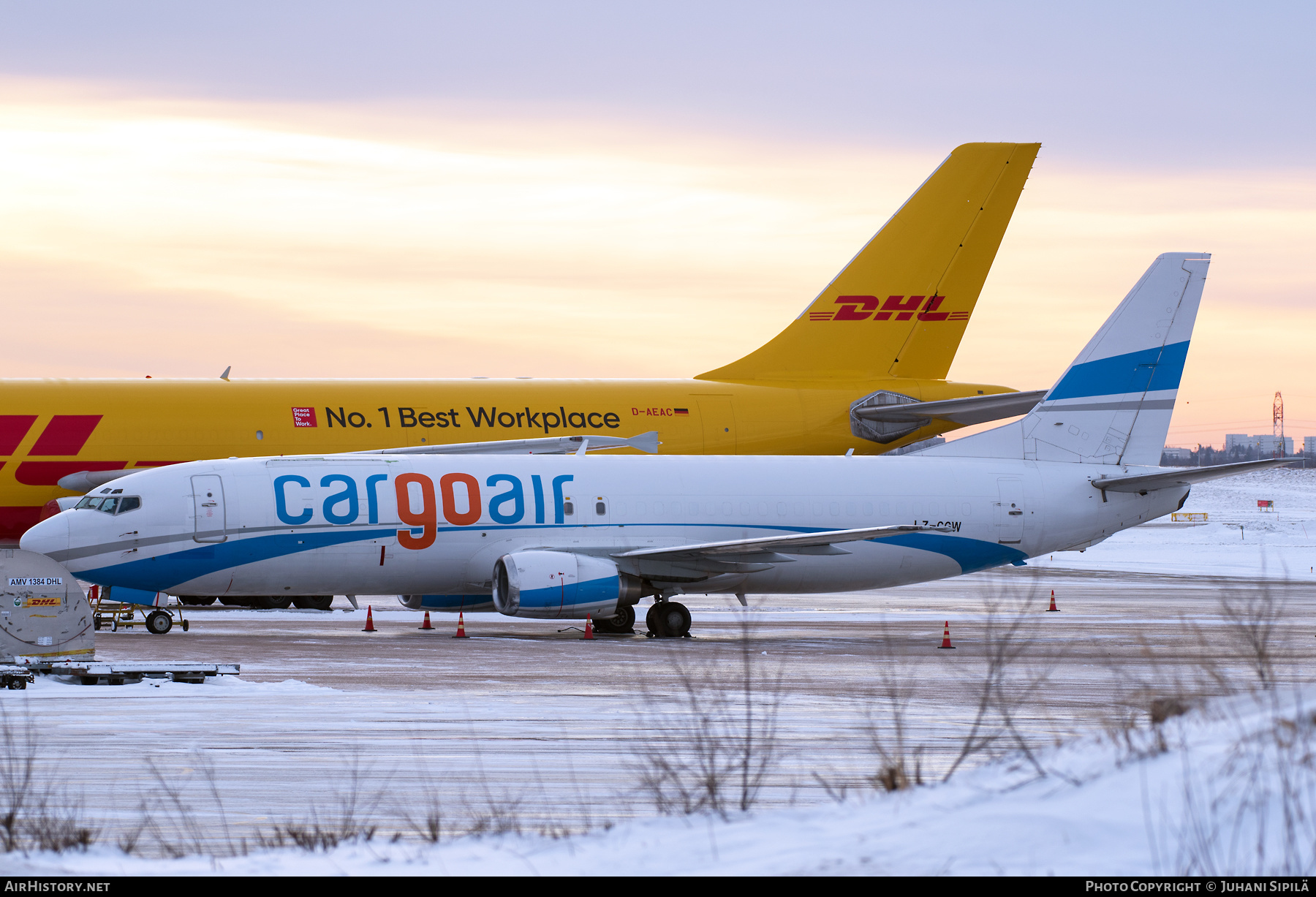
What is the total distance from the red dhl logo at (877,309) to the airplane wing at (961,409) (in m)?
3.12

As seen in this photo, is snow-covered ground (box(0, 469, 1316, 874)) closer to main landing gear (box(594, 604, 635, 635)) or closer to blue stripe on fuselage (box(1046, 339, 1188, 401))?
main landing gear (box(594, 604, 635, 635))

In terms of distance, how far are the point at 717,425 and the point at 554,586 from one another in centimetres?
1224

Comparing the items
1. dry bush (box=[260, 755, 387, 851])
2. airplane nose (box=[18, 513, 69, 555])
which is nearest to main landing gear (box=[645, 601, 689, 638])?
airplane nose (box=[18, 513, 69, 555])

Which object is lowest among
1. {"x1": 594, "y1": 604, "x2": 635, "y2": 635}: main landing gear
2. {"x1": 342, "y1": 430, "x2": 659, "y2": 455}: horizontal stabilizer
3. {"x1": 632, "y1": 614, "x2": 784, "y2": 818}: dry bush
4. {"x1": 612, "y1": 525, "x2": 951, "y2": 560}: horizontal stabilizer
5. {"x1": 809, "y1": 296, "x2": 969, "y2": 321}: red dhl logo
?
{"x1": 594, "y1": 604, "x2": 635, "y2": 635}: main landing gear

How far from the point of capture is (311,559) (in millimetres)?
29094

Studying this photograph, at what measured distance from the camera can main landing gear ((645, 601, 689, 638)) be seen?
30.1 meters

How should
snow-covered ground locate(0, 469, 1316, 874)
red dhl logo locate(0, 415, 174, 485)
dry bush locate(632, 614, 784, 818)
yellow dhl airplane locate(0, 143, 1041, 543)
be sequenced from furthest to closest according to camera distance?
yellow dhl airplane locate(0, 143, 1041, 543)
red dhl logo locate(0, 415, 174, 485)
dry bush locate(632, 614, 784, 818)
snow-covered ground locate(0, 469, 1316, 874)

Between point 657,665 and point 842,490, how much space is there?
9.94 m

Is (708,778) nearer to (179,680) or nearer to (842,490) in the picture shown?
(179,680)

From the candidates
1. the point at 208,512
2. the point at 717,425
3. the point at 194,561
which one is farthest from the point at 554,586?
the point at 717,425

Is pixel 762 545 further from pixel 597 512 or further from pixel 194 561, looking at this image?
pixel 194 561

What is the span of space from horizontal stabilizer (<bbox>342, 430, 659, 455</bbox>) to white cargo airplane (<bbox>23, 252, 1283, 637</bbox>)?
195cm

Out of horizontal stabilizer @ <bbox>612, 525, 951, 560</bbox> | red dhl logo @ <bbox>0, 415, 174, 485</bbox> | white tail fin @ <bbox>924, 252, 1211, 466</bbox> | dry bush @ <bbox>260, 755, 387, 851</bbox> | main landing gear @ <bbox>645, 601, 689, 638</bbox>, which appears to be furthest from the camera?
red dhl logo @ <bbox>0, 415, 174, 485</bbox>

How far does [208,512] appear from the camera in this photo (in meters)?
28.7
